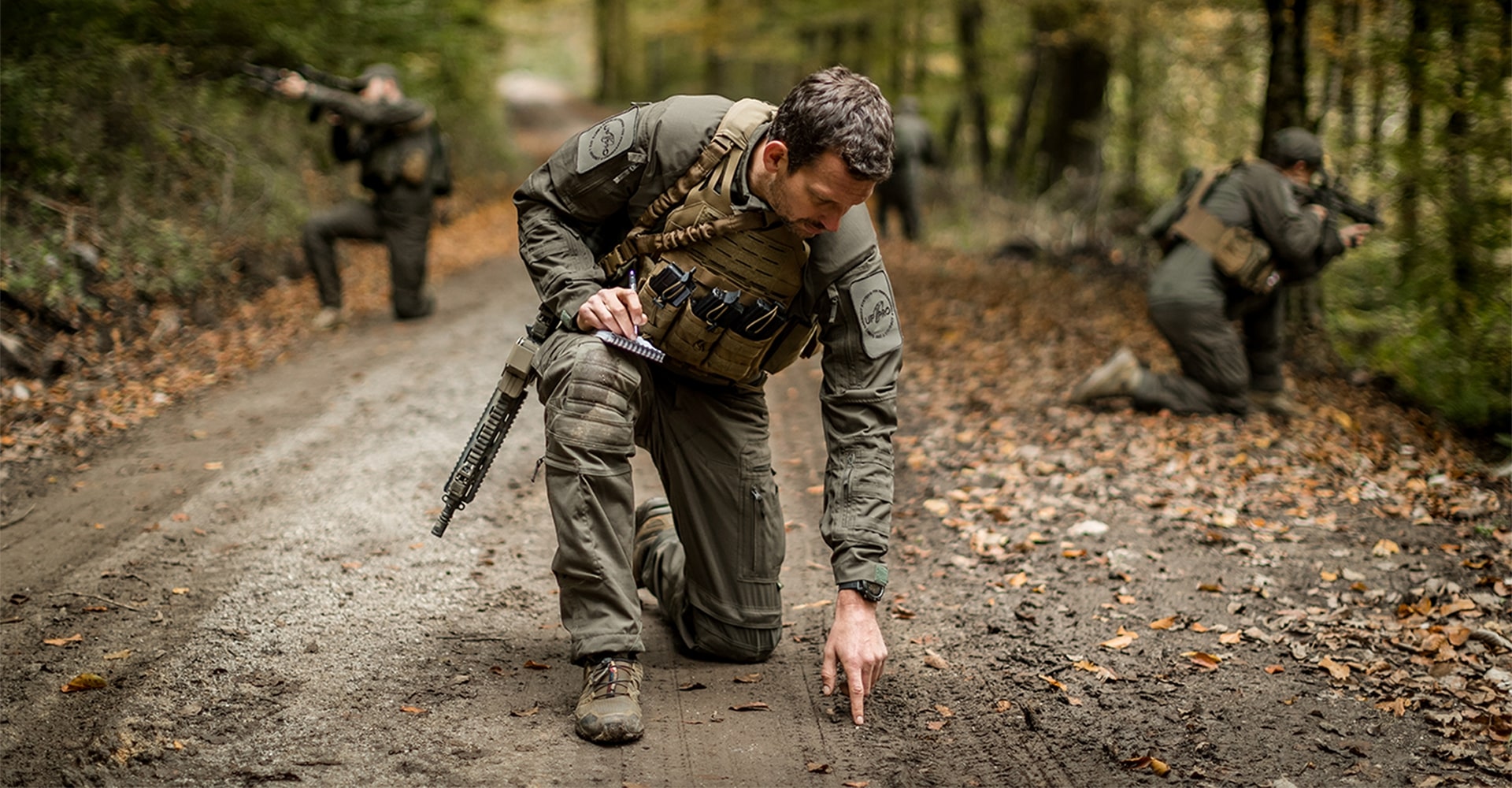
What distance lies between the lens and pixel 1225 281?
7.42 metres

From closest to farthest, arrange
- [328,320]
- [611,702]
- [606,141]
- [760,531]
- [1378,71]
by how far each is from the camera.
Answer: [611,702] < [606,141] < [760,531] < [1378,71] < [328,320]

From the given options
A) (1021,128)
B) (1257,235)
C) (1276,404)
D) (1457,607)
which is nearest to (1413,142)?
(1257,235)

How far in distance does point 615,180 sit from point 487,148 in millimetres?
17757

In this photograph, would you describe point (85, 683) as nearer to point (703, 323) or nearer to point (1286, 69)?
point (703, 323)

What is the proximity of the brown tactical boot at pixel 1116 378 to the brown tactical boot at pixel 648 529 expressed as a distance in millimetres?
4081

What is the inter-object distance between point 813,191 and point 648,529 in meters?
1.73

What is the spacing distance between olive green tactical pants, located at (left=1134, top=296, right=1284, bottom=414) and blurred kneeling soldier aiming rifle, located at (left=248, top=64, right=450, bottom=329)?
597 centimetres

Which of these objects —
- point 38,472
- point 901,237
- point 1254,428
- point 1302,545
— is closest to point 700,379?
point 1302,545

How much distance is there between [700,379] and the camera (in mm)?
3643

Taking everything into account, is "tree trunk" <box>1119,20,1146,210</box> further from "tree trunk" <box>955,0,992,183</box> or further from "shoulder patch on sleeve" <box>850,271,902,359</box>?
"shoulder patch on sleeve" <box>850,271,902,359</box>

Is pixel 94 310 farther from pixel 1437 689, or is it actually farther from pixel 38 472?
pixel 1437 689

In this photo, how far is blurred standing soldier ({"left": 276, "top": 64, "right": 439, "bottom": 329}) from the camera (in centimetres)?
888

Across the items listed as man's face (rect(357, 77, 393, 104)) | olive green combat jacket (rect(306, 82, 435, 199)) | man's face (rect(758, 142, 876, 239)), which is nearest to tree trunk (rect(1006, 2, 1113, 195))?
olive green combat jacket (rect(306, 82, 435, 199))

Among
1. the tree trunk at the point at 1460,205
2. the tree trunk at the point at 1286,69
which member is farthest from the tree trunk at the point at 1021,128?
the tree trunk at the point at 1460,205
